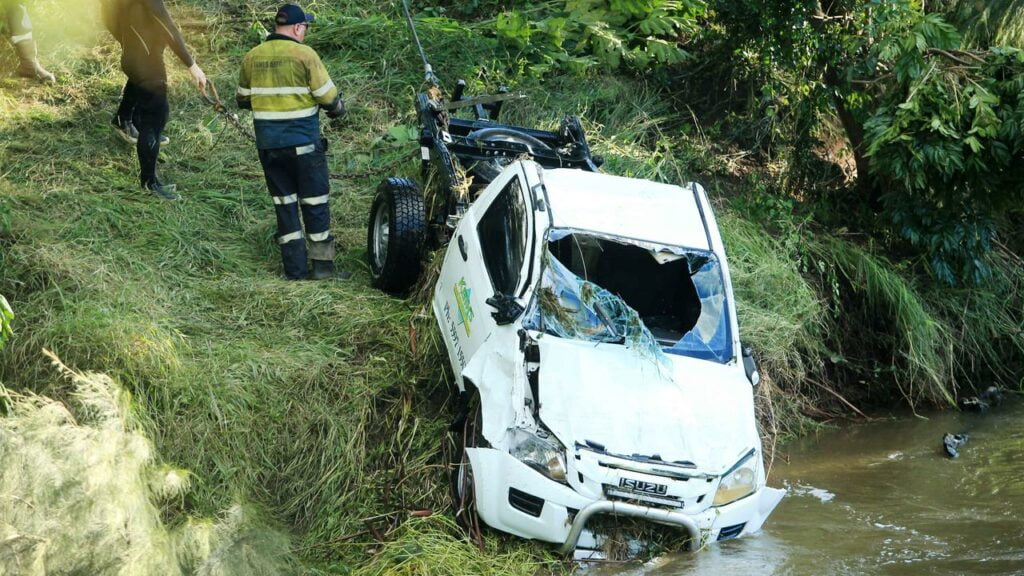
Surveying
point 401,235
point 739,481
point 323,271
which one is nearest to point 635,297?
point 739,481

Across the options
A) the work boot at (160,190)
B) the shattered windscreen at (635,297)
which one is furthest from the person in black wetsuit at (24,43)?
the shattered windscreen at (635,297)

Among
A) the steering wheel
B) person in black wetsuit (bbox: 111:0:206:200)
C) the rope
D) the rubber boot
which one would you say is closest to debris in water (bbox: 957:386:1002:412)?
the steering wheel

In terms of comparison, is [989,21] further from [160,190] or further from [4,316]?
[4,316]

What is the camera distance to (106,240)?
8117 mm

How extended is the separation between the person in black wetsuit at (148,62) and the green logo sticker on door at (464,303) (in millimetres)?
3187

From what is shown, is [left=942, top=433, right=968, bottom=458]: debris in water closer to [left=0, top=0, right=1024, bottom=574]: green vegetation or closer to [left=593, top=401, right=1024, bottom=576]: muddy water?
[left=593, top=401, right=1024, bottom=576]: muddy water

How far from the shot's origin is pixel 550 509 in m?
5.44

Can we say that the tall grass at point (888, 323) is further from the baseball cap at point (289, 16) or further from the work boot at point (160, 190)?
the work boot at point (160, 190)

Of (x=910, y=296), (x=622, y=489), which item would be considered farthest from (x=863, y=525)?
(x=910, y=296)

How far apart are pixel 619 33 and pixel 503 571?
7.17 meters

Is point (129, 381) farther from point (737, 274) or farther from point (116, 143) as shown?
point (737, 274)

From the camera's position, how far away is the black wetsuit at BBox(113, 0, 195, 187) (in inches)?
338

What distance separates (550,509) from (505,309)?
112 centimetres

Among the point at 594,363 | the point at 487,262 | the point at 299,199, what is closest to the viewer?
the point at 594,363
